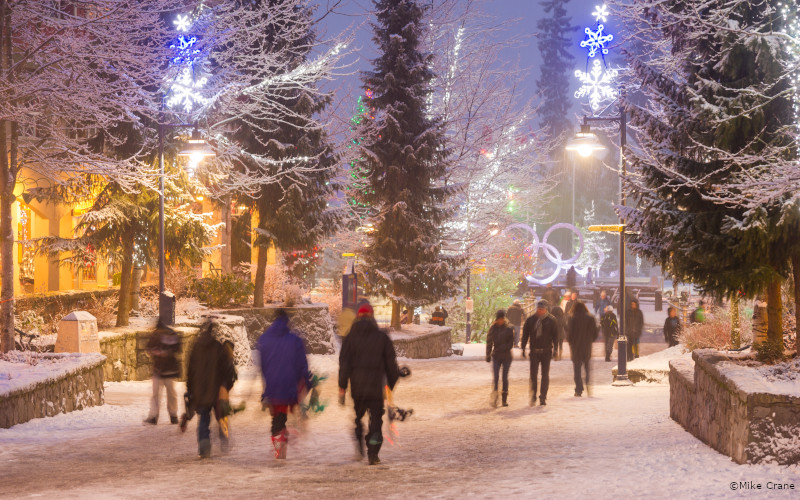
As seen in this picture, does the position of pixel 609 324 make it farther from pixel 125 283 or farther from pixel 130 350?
pixel 125 283

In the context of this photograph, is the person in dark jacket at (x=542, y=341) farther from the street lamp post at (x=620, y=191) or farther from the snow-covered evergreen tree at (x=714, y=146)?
the street lamp post at (x=620, y=191)

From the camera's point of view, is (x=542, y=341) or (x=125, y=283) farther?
(x=125, y=283)

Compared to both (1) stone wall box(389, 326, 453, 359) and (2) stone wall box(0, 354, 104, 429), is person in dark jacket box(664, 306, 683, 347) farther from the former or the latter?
(2) stone wall box(0, 354, 104, 429)

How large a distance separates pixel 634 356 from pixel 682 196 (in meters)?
13.4

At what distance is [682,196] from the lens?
42.5ft

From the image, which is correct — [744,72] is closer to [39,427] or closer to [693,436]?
[693,436]

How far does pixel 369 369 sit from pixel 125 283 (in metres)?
13.2

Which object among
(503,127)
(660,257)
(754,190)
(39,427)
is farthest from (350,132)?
(754,190)

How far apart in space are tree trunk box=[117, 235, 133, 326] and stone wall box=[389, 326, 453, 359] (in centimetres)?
889

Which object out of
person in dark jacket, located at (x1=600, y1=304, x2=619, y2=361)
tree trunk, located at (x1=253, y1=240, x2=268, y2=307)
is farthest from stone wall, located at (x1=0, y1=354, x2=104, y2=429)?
person in dark jacket, located at (x1=600, y1=304, x2=619, y2=361)

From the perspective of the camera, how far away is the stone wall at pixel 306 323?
83.6ft

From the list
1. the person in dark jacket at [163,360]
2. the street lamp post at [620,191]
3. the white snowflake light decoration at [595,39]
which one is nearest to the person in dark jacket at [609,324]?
the street lamp post at [620,191]

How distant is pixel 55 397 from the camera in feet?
43.7

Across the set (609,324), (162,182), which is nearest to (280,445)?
(162,182)
